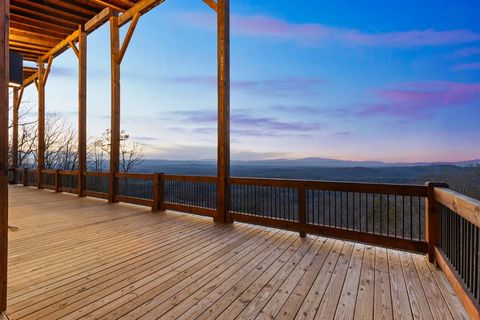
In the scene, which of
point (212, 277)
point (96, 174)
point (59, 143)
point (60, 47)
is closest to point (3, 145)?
point (212, 277)

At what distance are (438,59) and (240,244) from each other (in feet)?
46.5

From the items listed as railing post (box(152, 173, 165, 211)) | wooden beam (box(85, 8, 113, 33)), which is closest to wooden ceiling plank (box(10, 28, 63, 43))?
wooden beam (box(85, 8, 113, 33))

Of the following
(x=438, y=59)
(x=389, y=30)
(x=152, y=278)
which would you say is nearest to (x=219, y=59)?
(x=152, y=278)

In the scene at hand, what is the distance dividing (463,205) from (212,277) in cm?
215

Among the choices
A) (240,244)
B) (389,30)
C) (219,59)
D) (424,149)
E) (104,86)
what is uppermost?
(389,30)

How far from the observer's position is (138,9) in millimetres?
5863

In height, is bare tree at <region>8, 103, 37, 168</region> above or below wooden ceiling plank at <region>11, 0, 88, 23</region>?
below

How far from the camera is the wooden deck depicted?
5.80ft

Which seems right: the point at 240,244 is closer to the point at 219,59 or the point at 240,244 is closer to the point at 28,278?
the point at 28,278

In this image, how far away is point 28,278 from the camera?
2.26 meters

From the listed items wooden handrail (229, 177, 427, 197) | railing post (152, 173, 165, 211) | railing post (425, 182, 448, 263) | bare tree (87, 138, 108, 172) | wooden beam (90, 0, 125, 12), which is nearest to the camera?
railing post (425, 182, 448, 263)

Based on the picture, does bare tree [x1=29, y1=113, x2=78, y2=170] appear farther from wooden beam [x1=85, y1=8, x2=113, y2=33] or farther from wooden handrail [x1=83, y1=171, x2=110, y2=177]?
wooden beam [x1=85, y1=8, x2=113, y2=33]

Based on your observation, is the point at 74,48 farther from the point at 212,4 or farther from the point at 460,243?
the point at 460,243

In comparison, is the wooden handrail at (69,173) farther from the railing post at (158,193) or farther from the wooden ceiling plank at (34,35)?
the wooden ceiling plank at (34,35)
